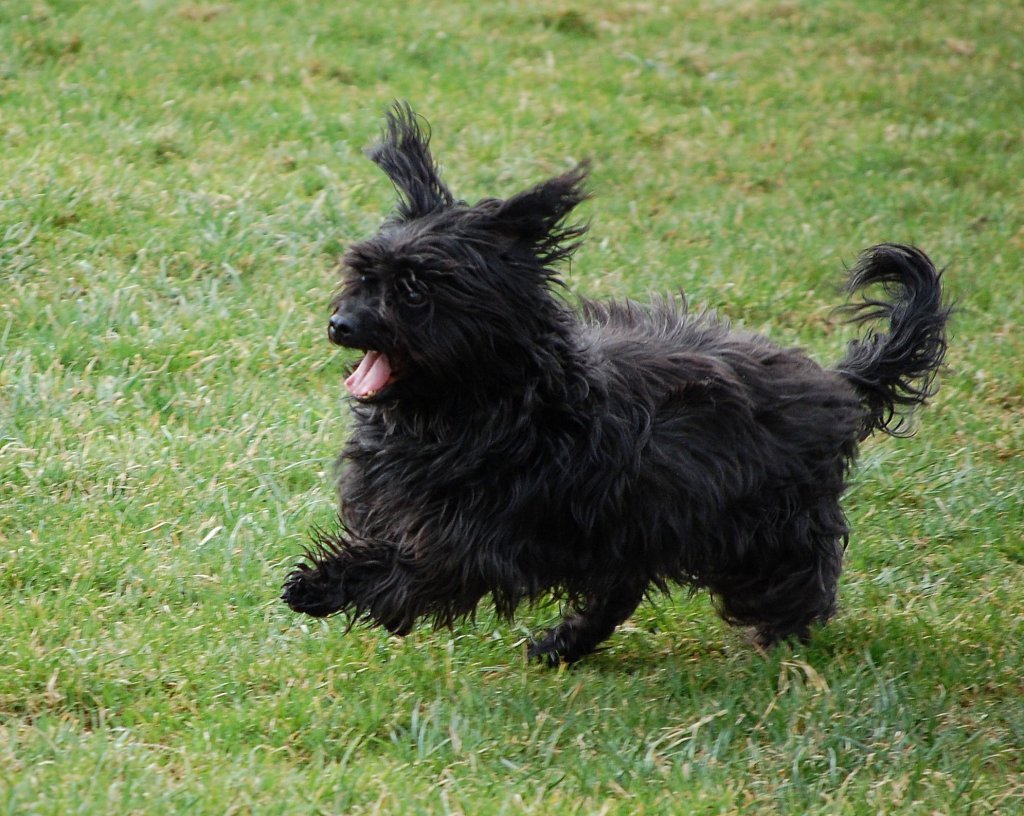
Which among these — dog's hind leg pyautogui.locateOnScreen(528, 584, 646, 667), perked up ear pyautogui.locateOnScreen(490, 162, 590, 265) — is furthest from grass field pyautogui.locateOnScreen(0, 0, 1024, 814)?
perked up ear pyautogui.locateOnScreen(490, 162, 590, 265)

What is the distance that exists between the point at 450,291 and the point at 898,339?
213 cm

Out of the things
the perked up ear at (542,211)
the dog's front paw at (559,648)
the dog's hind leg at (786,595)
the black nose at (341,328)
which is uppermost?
the perked up ear at (542,211)

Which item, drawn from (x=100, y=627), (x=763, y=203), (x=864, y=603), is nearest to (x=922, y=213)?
(x=763, y=203)

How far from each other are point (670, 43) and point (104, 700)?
9642 mm

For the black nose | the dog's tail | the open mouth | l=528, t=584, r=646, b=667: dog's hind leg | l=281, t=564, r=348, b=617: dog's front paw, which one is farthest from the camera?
the dog's tail

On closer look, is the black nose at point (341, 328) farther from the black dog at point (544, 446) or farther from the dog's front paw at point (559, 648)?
the dog's front paw at point (559, 648)

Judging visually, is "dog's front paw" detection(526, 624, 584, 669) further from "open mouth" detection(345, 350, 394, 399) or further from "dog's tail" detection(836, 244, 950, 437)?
"dog's tail" detection(836, 244, 950, 437)

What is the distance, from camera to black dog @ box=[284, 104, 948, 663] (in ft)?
13.7

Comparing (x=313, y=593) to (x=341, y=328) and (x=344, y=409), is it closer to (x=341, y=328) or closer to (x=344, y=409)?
(x=341, y=328)

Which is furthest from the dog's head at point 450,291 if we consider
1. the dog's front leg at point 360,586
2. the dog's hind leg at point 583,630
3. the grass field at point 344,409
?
the dog's hind leg at point 583,630

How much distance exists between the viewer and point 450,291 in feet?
13.5

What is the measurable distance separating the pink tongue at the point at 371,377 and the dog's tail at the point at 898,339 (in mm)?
2075

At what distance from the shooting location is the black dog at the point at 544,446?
4.18 m

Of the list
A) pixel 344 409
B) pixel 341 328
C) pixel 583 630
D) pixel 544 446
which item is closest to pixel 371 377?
pixel 341 328
